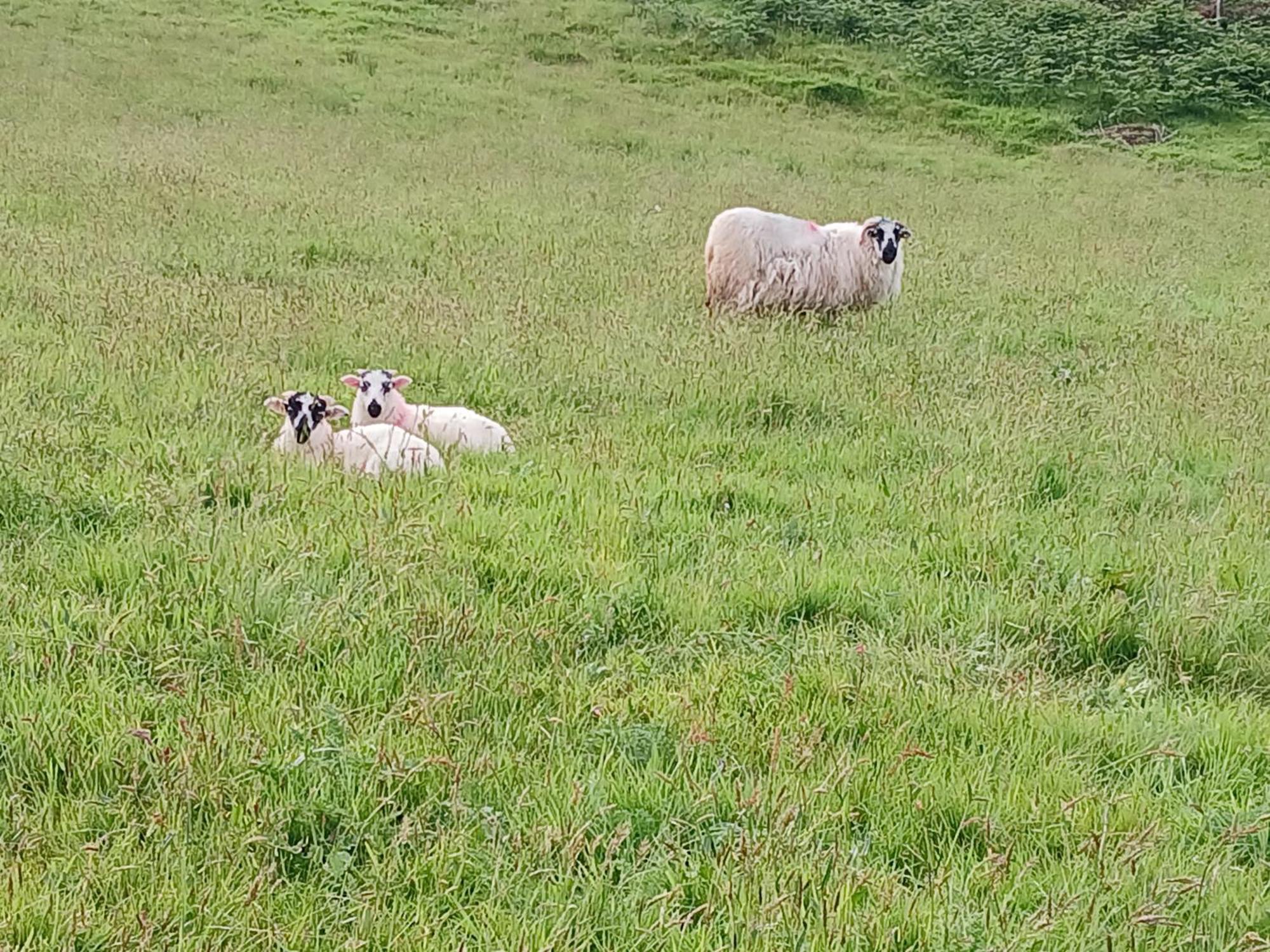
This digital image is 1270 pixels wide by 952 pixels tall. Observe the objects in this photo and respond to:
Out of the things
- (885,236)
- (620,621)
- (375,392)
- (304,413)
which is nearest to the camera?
(620,621)

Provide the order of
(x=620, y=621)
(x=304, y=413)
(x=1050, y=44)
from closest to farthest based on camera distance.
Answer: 1. (x=620, y=621)
2. (x=304, y=413)
3. (x=1050, y=44)

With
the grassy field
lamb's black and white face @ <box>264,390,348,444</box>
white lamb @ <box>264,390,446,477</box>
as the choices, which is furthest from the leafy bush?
lamb's black and white face @ <box>264,390,348,444</box>

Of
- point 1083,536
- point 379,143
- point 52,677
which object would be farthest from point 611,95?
point 52,677

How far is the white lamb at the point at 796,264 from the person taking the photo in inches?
456

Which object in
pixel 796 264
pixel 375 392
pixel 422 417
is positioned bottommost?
pixel 422 417

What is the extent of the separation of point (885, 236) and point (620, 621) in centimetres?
793

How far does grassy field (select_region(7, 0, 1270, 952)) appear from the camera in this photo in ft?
10.2

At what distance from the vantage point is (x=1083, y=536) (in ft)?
19.0

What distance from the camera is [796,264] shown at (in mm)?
11633

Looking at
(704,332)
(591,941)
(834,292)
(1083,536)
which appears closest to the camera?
(591,941)

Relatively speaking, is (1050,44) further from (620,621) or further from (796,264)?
(620,621)

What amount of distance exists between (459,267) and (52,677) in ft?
29.0

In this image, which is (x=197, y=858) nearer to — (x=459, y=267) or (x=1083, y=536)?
(x=1083, y=536)

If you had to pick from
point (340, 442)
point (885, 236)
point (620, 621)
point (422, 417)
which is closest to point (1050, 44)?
point (885, 236)
